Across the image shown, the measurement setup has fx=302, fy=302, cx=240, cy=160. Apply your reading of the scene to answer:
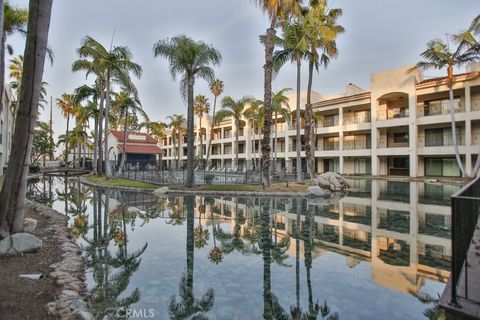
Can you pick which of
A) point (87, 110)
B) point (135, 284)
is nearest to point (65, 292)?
point (135, 284)

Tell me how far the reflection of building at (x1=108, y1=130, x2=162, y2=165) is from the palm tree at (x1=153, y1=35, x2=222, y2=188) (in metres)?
28.6

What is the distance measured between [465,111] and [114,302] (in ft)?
121

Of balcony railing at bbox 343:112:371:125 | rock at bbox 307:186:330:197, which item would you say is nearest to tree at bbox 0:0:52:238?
rock at bbox 307:186:330:197

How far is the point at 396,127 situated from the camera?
1469 inches

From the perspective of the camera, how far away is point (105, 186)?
24.8 meters

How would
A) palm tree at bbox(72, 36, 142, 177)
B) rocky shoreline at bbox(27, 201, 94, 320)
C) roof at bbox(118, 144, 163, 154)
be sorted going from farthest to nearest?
roof at bbox(118, 144, 163, 154) < palm tree at bbox(72, 36, 142, 177) < rocky shoreline at bbox(27, 201, 94, 320)

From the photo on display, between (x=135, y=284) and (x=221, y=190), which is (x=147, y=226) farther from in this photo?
(x=221, y=190)

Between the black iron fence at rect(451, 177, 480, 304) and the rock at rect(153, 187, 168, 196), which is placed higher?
the black iron fence at rect(451, 177, 480, 304)

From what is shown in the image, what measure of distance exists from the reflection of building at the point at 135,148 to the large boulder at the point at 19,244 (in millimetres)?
41711

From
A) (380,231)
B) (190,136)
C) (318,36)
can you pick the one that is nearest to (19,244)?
(380,231)

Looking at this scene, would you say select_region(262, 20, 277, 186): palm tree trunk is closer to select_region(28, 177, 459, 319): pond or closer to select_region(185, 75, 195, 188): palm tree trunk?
select_region(185, 75, 195, 188): palm tree trunk

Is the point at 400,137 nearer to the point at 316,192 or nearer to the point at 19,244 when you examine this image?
the point at 316,192

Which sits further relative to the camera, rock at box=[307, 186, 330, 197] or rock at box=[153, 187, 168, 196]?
rock at box=[153, 187, 168, 196]

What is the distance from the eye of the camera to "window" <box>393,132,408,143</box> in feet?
124
